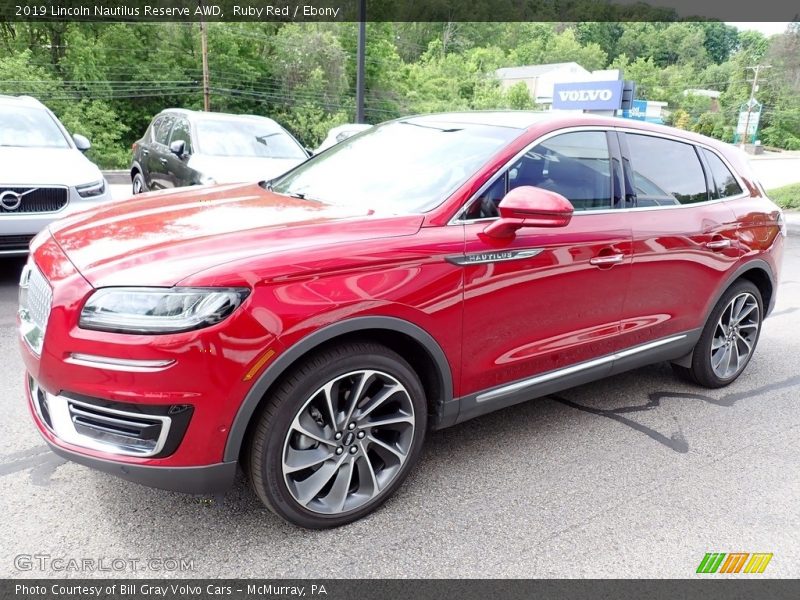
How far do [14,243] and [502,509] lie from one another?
16.3ft

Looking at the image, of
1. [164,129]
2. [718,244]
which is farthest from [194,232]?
[164,129]

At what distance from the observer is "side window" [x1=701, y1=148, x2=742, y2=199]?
13.8 ft

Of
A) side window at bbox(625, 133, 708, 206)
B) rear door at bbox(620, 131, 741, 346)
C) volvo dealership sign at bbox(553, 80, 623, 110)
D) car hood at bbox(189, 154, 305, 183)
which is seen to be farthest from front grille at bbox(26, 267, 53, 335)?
volvo dealership sign at bbox(553, 80, 623, 110)

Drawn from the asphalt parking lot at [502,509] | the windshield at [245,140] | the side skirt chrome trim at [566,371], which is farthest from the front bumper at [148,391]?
the windshield at [245,140]

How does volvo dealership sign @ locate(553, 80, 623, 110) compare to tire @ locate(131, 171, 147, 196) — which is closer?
tire @ locate(131, 171, 147, 196)

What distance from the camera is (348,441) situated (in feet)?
8.64

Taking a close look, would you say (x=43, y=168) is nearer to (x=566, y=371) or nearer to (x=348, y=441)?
(x=348, y=441)

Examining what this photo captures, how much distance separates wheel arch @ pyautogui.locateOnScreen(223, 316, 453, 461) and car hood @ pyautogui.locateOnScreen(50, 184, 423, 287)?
0.35m

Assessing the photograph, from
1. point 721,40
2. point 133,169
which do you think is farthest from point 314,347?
point 721,40

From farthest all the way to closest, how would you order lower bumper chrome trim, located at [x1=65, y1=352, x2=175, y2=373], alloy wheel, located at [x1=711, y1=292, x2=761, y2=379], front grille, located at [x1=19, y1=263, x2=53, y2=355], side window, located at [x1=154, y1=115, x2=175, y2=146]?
1. side window, located at [x1=154, y1=115, x2=175, y2=146]
2. alloy wheel, located at [x1=711, y1=292, x2=761, y2=379]
3. front grille, located at [x1=19, y1=263, x2=53, y2=355]
4. lower bumper chrome trim, located at [x1=65, y1=352, x2=175, y2=373]

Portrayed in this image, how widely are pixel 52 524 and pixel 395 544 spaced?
140 centimetres

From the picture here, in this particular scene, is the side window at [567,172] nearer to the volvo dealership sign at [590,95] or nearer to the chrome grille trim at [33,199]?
the chrome grille trim at [33,199]

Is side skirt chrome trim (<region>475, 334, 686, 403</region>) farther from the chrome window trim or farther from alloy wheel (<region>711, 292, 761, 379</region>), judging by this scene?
the chrome window trim

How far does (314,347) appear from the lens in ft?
7.89
